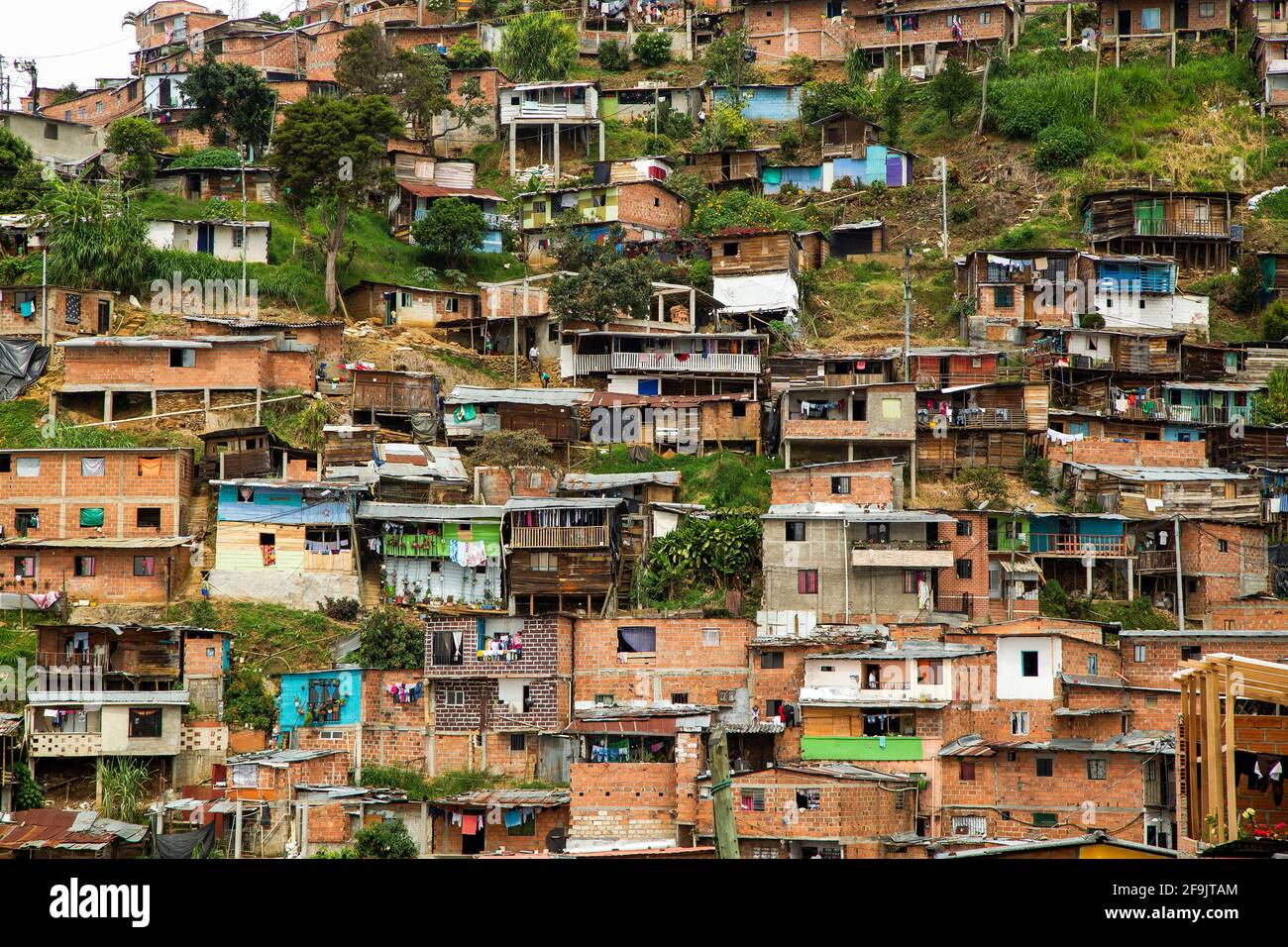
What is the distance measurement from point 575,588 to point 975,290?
1973cm

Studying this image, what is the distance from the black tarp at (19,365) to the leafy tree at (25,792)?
15589mm

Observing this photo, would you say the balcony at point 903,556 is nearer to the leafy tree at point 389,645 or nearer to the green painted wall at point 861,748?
the green painted wall at point 861,748

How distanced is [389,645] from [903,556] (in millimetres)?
12244

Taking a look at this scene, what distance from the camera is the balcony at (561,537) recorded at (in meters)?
39.9

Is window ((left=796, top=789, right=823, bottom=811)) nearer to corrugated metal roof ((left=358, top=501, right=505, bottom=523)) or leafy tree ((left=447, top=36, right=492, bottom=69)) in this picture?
corrugated metal roof ((left=358, top=501, right=505, bottom=523))

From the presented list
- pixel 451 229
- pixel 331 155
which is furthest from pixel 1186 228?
pixel 331 155

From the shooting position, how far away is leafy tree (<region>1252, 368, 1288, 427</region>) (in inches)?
1885

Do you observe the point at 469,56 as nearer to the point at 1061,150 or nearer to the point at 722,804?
the point at 1061,150

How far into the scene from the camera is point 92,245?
164ft

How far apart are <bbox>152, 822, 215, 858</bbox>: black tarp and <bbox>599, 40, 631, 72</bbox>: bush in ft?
162

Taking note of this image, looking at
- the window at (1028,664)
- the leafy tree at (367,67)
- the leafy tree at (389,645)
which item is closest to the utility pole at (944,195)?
the leafy tree at (367,67)

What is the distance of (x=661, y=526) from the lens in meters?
41.6

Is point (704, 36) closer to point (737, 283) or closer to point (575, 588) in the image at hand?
point (737, 283)
